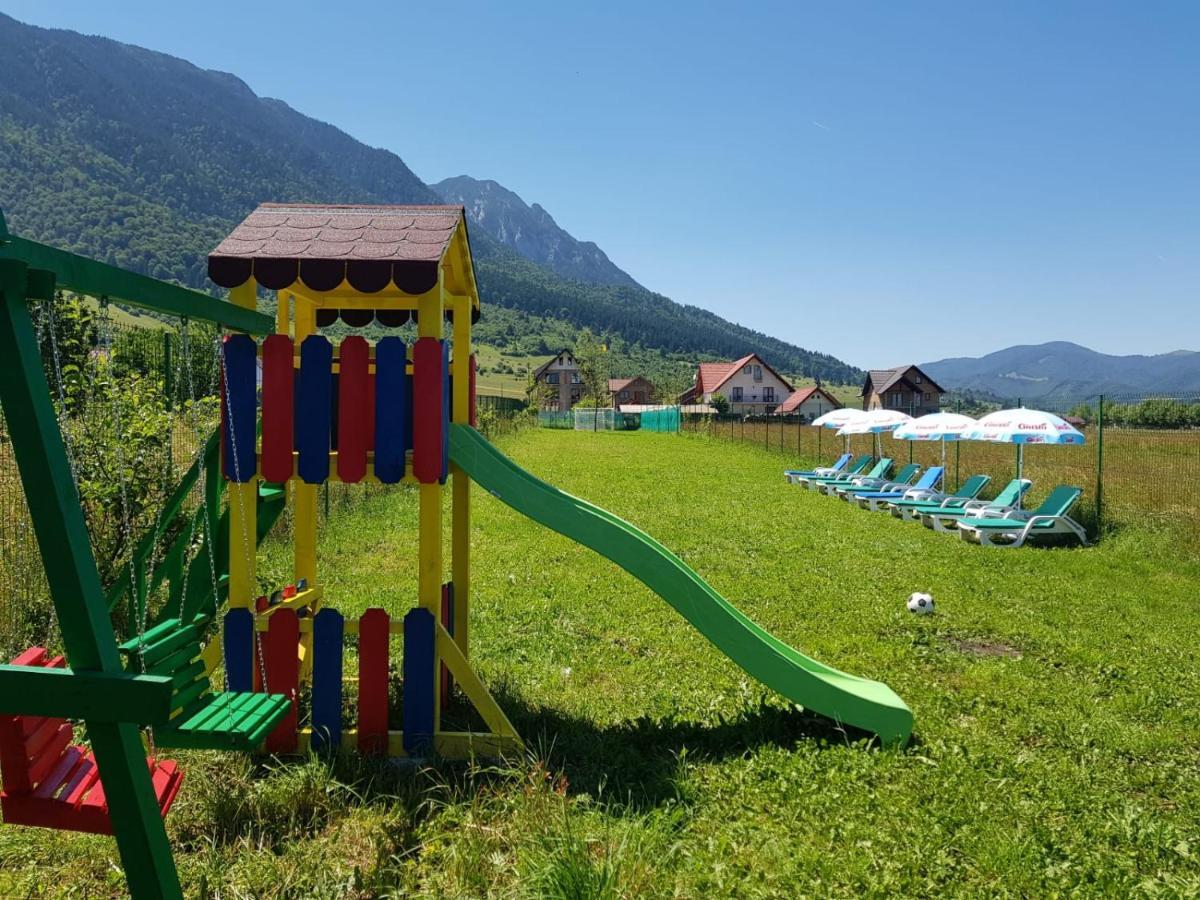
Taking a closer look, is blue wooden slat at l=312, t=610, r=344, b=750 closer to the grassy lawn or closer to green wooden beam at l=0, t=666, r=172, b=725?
the grassy lawn

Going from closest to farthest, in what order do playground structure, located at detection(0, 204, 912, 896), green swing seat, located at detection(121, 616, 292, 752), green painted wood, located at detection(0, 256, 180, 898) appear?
green painted wood, located at detection(0, 256, 180, 898) → green swing seat, located at detection(121, 616, 292, 752) → playground structure, located at detection(0, 204, 912, 896)

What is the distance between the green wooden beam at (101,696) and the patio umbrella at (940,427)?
12802 millimetres

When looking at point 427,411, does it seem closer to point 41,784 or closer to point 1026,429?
point 41,784

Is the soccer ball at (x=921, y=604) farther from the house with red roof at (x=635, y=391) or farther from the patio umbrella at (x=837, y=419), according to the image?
the house with red roof at (x=635, y=391)

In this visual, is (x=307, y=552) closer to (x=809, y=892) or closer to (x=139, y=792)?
(x=139, y=792)

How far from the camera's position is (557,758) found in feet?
12.9

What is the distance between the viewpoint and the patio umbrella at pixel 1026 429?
35.7 ft

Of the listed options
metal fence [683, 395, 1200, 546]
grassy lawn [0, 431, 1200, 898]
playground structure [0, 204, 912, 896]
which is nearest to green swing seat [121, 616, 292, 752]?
playground structure [0, 204, 912, 896]

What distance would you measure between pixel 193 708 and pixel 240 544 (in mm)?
1352

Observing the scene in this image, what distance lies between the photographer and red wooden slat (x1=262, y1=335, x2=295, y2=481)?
12.2 feet

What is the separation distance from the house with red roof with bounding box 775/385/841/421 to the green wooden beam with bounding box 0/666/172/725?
7726 centimetres

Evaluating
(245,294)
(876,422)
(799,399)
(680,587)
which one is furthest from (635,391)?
(245,294)

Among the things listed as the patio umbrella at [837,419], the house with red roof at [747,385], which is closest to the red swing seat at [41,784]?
the patio umbrella at [837,419]

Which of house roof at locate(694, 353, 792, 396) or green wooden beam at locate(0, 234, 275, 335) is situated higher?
house roof at locate(694, 353, 792, 396)
